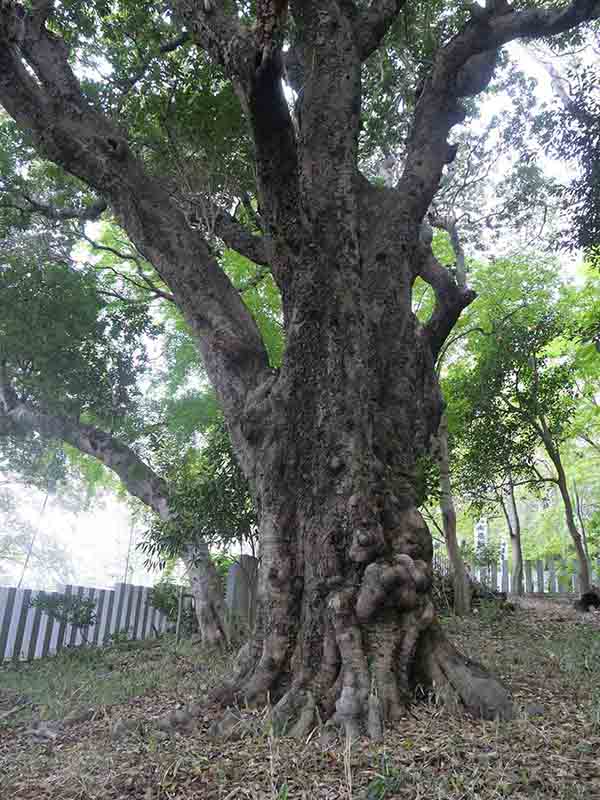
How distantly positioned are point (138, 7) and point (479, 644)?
25.7 ft

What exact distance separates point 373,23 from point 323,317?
3.21 m

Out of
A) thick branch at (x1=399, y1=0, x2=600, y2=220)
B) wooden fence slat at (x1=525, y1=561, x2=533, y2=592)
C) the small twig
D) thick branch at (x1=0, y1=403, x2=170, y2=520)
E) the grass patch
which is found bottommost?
the small twig

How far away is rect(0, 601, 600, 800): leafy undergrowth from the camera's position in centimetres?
236

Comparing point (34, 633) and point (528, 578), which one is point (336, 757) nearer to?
point (34, 633)

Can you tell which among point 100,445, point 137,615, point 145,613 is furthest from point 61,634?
point 100,445

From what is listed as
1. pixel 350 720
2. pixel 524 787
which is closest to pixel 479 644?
pixel 350 720

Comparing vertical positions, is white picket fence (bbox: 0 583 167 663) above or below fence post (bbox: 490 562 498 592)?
below

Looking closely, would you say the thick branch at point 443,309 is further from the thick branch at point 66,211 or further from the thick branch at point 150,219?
the thick branch at point 66,211

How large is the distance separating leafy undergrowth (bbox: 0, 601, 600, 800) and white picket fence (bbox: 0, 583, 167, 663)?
3.57m

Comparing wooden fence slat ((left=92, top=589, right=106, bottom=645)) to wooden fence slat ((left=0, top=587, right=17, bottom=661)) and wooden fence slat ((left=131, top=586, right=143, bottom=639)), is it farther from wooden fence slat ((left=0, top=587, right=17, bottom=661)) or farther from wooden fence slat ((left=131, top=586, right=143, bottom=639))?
wooden fence slat ((left=0, top=587, right=17, bottom=661))

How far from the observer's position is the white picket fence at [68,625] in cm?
762

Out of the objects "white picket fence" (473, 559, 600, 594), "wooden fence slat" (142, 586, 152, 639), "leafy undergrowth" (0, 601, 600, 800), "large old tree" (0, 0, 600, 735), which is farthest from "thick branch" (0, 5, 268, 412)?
"white picket fence" (473, 559, 600, 594)

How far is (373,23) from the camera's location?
5.43m

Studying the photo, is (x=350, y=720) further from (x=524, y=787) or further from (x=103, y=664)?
(x=103, y=664)
